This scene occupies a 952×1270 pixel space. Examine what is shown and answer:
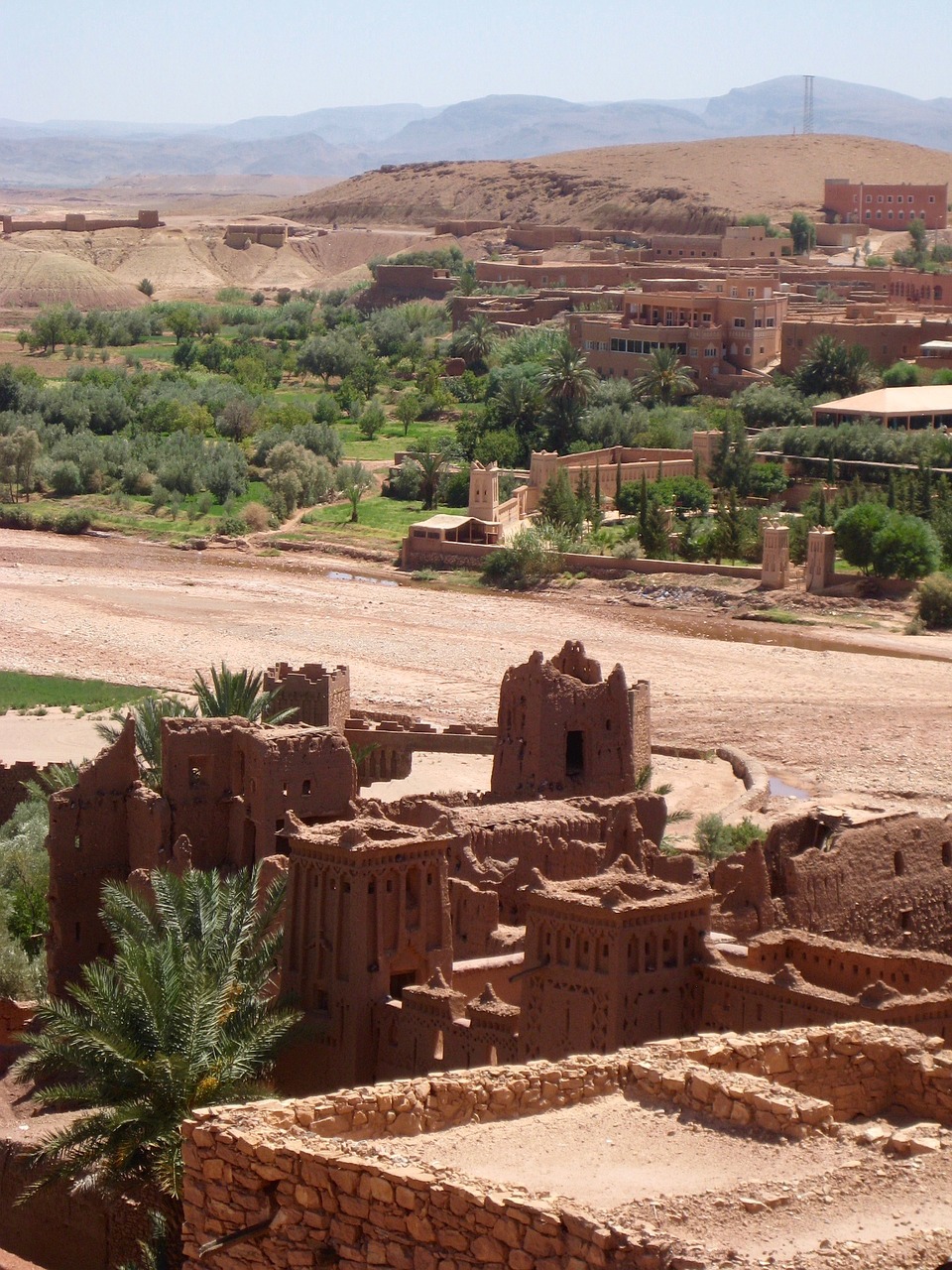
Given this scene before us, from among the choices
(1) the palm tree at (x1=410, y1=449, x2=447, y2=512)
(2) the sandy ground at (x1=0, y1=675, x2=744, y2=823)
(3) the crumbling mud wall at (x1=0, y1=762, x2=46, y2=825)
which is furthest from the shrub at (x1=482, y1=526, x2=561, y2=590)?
(3) the crumbling mud wall at (x1=0, y1=762, x2=46, y2=825)

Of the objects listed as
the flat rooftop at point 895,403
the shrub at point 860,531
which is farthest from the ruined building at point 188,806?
the flat rooftop at point 895,403

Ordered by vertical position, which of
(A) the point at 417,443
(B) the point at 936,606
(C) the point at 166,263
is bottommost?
(B) the point at 936,606

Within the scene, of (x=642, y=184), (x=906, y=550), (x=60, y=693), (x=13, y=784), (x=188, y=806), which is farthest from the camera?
(x=642, y=184)

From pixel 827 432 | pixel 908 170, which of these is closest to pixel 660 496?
pixel 827 432

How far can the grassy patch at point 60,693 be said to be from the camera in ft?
116

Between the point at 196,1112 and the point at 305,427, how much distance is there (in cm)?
6053

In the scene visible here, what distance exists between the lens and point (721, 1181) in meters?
8.17

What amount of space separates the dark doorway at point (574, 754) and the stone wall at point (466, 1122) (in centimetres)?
1427

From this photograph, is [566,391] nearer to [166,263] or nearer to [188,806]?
[188,806]

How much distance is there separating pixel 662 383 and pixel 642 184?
224ft

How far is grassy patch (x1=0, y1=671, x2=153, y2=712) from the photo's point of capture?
35.5 metres

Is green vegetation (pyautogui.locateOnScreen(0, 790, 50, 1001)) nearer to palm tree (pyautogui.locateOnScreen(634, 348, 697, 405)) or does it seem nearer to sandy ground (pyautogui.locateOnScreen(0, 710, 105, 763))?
sandy ground (pyautogui.locateOnScreen(0, 710, 105, 763))

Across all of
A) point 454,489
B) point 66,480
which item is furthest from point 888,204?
point 66,480

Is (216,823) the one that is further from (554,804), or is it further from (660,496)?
(660,496)
